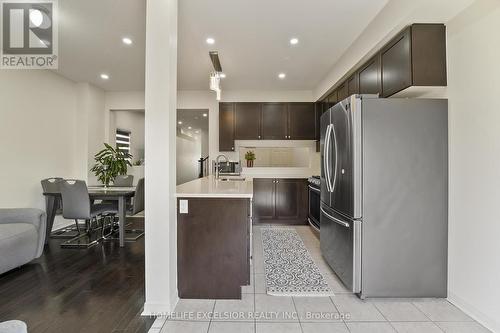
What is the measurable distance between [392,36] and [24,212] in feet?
14.9

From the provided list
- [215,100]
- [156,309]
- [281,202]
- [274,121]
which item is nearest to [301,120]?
[274,121]

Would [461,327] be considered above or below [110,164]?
below

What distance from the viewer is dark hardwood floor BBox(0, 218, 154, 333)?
197cm

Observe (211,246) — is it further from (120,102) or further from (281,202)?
(120,102)

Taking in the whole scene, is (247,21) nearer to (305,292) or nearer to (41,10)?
(41,10)

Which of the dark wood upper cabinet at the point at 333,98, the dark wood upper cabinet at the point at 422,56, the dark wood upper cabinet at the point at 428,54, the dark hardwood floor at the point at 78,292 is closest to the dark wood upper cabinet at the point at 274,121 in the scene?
the dark wood upper cabinet at the point at 333,98

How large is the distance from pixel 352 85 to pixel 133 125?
18.3 ft

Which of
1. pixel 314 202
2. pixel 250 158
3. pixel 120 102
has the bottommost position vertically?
pixel 314 202

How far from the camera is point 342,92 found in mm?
3803

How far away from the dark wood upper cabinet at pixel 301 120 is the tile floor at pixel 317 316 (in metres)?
3.32

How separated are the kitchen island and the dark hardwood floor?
18.9 inches

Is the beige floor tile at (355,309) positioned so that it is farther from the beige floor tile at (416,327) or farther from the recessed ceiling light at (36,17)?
the recessed ceiling light at (36,17)

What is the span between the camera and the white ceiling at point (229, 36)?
2.52 metres

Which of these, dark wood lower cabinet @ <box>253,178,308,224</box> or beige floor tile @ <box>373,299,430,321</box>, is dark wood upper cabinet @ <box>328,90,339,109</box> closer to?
dark wood lower cabinet @ <box>253,178,308,224</box>
